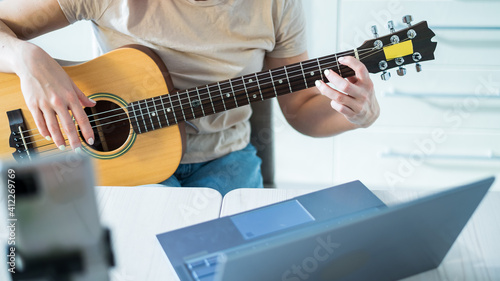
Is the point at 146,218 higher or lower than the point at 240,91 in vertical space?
lower

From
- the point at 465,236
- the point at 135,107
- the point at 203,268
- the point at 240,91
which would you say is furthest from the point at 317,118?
the point at 203,268

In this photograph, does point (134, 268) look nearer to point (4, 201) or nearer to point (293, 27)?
point (4, 201)

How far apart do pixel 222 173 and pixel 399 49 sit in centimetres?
49

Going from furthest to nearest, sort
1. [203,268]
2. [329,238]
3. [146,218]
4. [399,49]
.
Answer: [399,49]
[146,218]
[203,268]
[329,238]

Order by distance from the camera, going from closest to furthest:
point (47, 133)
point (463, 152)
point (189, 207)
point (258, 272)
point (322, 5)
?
point (258, 272), point (189, 207), point (47, 133), point (322, 5), point (463, 152)

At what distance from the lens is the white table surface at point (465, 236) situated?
68cm

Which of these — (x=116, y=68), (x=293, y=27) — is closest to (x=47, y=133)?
(x=116, y=68)

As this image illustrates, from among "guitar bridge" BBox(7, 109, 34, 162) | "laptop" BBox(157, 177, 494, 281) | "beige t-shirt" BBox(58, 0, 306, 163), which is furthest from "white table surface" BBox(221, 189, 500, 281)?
"guitar bridge" BBox(7, 109, 34, 162)

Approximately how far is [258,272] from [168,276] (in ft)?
0.68

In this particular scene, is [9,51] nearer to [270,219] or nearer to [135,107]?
[135,107]

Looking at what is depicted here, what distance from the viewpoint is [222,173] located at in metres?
1.19

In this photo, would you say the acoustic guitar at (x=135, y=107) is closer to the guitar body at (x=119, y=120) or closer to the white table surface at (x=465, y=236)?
the guitar body at (x=119, y=120)

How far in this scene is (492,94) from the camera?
1.77 metres

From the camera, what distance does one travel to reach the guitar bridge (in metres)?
1.09
